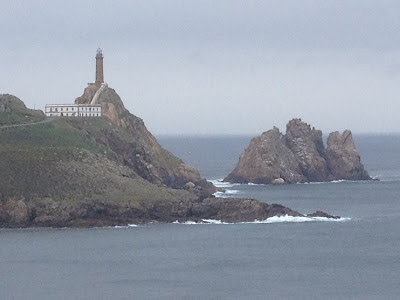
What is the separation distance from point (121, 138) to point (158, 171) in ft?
19.2

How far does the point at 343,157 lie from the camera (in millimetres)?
196250

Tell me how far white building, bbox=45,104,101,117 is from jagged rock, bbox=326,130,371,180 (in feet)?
147

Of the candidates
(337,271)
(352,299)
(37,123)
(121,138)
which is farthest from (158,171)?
(352,299)

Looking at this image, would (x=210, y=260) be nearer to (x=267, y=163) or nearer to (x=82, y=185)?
(x=82, y=185)

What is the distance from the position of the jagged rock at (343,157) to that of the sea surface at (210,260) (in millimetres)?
50610

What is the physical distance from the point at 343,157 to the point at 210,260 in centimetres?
8622

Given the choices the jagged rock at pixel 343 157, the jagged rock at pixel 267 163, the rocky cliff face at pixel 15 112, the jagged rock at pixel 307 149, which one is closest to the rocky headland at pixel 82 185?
the rocky cliff face at pixel 15 112

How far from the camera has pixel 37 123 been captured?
153 meters

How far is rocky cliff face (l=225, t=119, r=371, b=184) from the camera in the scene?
621 ft

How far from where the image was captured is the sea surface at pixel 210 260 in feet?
325

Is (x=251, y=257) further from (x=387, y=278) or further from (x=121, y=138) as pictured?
(x=121, y=138)

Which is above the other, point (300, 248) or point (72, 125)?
point (72, 125)

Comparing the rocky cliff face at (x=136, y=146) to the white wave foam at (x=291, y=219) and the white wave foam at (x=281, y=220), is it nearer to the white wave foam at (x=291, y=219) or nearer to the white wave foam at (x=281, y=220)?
the white wave foam at (x=281, y=220)

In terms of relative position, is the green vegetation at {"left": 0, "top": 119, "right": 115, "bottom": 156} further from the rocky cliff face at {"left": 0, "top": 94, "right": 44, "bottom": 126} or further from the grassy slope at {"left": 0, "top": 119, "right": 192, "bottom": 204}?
the rocky cliff face at {"left": 0, "top": 94, "right": 44, "bottom": 126}
